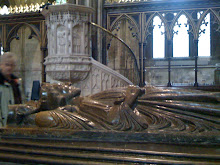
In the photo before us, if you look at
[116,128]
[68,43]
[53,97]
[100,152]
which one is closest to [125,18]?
[68,43]

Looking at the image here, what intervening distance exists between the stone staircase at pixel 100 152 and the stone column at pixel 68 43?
3472 mm

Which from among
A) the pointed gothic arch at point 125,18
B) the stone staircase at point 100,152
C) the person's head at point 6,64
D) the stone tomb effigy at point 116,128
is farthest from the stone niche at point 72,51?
the person's head at point 6,64

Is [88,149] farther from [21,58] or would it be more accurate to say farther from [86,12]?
[21,58]

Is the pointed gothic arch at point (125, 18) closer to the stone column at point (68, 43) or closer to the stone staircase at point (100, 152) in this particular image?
the stone column at point (68, 43)

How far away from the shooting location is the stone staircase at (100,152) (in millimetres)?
2254

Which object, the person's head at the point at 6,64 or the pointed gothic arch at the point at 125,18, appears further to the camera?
the pointed gothic arch at the point at 125,18

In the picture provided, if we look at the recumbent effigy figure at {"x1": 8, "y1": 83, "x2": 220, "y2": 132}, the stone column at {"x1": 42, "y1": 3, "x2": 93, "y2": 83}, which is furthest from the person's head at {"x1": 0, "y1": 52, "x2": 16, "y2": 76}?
the stone column at {"x1": 42, "y1": 3, "x2": 93, "y2": 83}

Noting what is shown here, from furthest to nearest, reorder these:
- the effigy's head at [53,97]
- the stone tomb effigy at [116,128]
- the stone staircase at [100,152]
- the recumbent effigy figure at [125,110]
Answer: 1. the effigy's head at [53,97]
2. the recumbent effigy figure at [125,110]
3. the stone tomb effigy at [116,128]
4. the stone staircase at [100,152]

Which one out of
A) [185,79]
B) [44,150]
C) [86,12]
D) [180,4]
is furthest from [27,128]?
[185,79]

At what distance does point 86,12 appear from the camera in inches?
256

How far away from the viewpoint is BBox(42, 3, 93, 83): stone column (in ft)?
20.2

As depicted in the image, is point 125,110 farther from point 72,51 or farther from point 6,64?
point 72,51

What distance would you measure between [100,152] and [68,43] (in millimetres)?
4225

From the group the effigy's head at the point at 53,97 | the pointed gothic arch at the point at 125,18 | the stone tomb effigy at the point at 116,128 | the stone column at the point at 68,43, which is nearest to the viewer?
the stone tomb effigy at the point at 116,128
